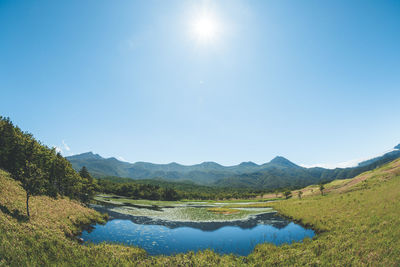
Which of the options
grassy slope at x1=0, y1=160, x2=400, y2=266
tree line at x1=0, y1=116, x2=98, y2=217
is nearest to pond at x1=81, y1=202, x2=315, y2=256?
grassy slope at x1=0, y1=160, x2=400, y2=266

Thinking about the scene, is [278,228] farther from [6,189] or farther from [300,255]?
[6,189]

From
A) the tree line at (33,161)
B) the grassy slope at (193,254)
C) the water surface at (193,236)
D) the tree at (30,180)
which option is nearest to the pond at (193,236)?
the water surface at (193,236)

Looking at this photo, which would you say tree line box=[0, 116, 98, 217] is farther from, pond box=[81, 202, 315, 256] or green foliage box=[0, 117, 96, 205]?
pond box=[81, 202, 315, 256]

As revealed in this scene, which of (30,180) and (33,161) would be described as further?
(33,161)

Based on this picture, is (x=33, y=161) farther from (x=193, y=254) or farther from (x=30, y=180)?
(x=193, y=254)

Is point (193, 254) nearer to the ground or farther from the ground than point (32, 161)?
nearer to the ground

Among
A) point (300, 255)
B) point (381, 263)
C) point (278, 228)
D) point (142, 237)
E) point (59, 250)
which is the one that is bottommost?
point (278, 228)

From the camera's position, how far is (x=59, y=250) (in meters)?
16.9

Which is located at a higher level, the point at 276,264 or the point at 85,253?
the point at 85,253

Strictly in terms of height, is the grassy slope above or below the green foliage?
below

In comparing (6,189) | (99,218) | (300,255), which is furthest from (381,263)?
(6,189)

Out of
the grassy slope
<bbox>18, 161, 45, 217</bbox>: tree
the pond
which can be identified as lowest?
the pond

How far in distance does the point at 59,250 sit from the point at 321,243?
30.5m

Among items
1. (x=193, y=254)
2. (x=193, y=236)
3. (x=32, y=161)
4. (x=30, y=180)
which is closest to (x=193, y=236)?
(x=193, y=236)
